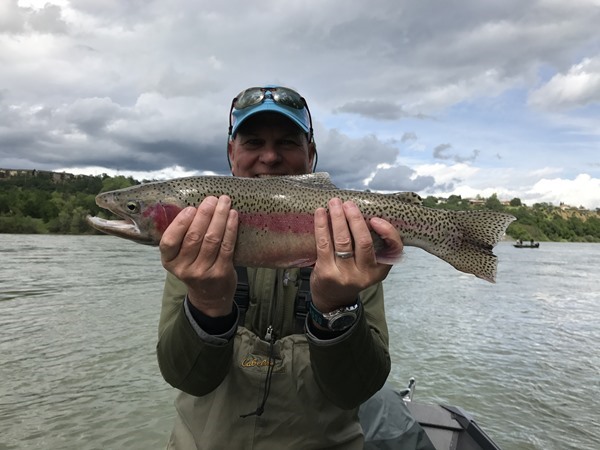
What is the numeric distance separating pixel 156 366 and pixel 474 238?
10517 mm

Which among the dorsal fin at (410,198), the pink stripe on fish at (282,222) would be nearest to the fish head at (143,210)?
the pink stripe on fish at (282,222)

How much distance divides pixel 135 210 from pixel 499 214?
2.47m

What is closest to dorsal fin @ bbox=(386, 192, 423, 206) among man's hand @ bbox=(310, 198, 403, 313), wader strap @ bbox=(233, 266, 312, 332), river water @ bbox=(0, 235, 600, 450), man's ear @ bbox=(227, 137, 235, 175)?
river water @ bbox=(0, 235, 600, 450)

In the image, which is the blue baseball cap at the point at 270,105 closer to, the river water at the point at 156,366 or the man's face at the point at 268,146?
the man's face at the point at 268,146

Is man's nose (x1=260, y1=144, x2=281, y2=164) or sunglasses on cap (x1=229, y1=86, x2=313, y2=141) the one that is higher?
sunglasses on cap (x1=229, y1=86, x2=313, y2=141)

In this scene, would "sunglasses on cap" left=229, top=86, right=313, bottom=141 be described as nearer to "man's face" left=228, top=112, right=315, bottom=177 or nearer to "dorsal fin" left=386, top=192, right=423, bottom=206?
"man's face" left=228, top=112, right=315, bottom=177

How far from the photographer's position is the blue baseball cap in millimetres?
3342

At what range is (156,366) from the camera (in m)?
11.7

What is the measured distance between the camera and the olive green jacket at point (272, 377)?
2.49 m

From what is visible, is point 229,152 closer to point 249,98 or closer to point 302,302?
point 249,98

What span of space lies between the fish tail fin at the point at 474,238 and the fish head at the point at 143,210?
183 centimetres

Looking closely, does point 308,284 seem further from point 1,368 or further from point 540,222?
point 540,222

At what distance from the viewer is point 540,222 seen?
131 m

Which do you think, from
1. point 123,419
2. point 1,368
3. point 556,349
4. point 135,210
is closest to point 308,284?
point 135,210
